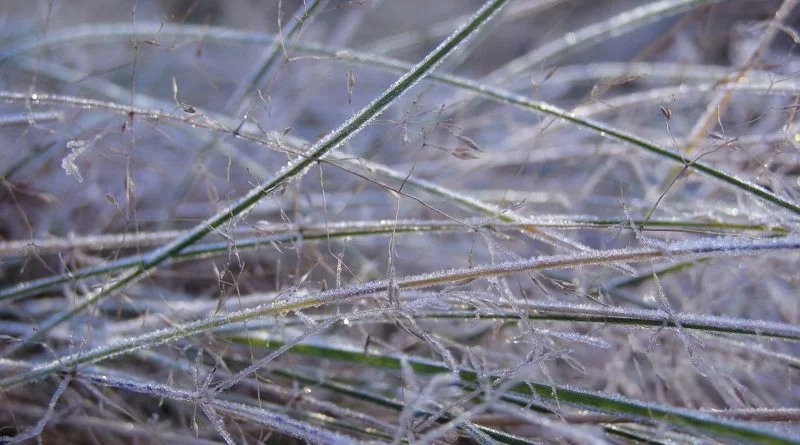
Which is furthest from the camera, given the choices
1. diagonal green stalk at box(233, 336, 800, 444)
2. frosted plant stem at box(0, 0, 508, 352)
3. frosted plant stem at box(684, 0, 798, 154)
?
frosted plant stem at box(684, 0, 798, 154)

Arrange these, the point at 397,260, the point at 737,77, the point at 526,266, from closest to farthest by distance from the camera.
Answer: the point at 526,266 < the point at 737,77 < the point at 397,260

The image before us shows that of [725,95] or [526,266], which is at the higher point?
[725,95]

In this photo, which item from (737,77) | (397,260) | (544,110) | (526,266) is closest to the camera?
(526,266)

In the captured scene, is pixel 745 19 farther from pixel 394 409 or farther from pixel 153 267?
pixel 153 267

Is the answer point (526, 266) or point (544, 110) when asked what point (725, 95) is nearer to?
point (544, 110)

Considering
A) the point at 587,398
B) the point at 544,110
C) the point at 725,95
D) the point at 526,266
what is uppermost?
the point at 725,95

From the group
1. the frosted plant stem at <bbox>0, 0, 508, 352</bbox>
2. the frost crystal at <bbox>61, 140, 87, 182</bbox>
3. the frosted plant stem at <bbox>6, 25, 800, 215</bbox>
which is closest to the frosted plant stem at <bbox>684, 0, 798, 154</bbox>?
the frosted plant stem at <bbox>6, 25, 800, 215</bbox>

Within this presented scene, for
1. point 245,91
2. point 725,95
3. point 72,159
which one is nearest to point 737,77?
point 725,95

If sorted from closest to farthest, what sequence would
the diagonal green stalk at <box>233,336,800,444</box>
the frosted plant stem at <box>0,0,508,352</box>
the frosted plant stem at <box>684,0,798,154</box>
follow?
the diagonal green stalk at <box>233,336,800,444</box> → the frosted plant stem at <box>0,0,508,352</box> → the frosted plant stem at <box>684,0,798,154</box>

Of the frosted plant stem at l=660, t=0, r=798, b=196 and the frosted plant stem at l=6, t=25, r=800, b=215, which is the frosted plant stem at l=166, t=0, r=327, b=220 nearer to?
the frosted plant stem at l=6, t=25, r=800, b=215
